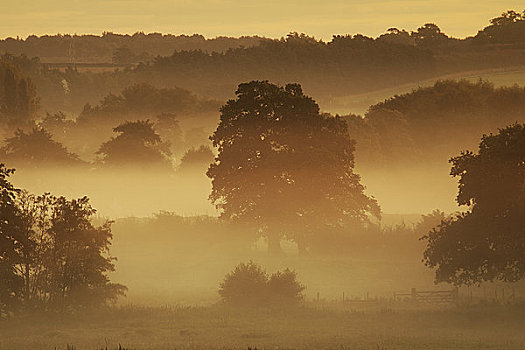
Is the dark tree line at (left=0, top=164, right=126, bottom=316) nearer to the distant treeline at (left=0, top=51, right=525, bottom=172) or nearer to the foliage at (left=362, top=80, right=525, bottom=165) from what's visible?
the distant treeline at (left=0, top=51, right=525, bottom=172)

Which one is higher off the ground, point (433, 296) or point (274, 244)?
point (274, 244)

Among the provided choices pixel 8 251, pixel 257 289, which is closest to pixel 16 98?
pixel 257 289

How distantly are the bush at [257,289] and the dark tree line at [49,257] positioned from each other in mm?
7780

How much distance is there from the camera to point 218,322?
52.6 metres

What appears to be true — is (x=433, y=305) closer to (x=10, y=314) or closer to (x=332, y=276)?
(x=332, y=276)

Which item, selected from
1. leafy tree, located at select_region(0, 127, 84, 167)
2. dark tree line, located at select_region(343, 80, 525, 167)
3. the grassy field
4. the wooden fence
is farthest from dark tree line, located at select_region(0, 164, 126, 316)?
dark tree line, located at select_region(343, 80, 525, 167)

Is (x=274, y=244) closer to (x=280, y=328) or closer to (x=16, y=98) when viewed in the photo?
(x=280, y=328)

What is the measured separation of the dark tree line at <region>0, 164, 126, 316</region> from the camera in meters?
51.2

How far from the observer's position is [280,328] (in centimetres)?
5066

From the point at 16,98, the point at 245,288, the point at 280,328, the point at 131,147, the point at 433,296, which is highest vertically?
the point at 16,98

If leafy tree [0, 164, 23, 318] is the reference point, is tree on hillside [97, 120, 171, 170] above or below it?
above

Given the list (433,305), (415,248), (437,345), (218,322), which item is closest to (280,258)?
(415,248)

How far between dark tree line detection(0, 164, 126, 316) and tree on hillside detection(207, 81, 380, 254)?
26466mm

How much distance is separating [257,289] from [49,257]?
12.6 m
